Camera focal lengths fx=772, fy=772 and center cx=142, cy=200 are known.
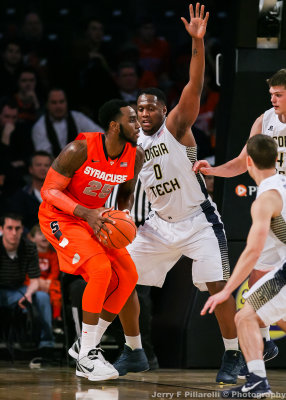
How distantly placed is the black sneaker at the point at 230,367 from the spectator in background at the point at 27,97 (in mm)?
5538

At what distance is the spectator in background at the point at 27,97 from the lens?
1051 centimetres

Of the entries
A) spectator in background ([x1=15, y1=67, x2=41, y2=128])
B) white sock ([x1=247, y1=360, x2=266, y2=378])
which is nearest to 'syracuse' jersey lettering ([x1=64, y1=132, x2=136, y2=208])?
white sock ([x1=247, y1=360, x2=266, y2=378])

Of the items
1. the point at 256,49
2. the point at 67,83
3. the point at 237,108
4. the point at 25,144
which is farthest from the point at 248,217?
the point at 67,83

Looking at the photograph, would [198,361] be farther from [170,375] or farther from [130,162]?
[130,162]

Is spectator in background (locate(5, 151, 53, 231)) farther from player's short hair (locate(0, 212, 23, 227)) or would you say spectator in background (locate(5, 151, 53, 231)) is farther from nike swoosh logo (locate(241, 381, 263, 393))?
nike swoosh logo (locate(241, 381, 263, 393))

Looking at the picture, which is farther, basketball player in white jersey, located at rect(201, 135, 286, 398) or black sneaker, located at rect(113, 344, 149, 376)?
black sneaker, located at rect(113, 344, 149, 376)

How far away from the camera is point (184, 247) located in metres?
6.16

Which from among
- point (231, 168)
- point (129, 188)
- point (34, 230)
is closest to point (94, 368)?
point (129, 188)

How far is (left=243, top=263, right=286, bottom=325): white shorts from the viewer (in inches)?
181

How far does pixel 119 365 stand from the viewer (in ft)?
19.9

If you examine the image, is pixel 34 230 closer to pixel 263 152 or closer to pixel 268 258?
pixel 268 258

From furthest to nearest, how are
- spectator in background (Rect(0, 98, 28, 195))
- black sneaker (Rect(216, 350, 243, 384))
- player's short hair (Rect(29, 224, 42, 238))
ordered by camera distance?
spectator in background (Rect(0, 98, 28, 195)) → player's short hair (Rect(29, 224, 42, 238)) → black sneaker (Rect(216, 350, 243, 384))

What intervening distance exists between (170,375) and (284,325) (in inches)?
Answer: 53.6

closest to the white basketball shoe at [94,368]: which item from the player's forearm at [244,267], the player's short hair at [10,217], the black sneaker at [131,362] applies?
the black sneaker at [131,362]
